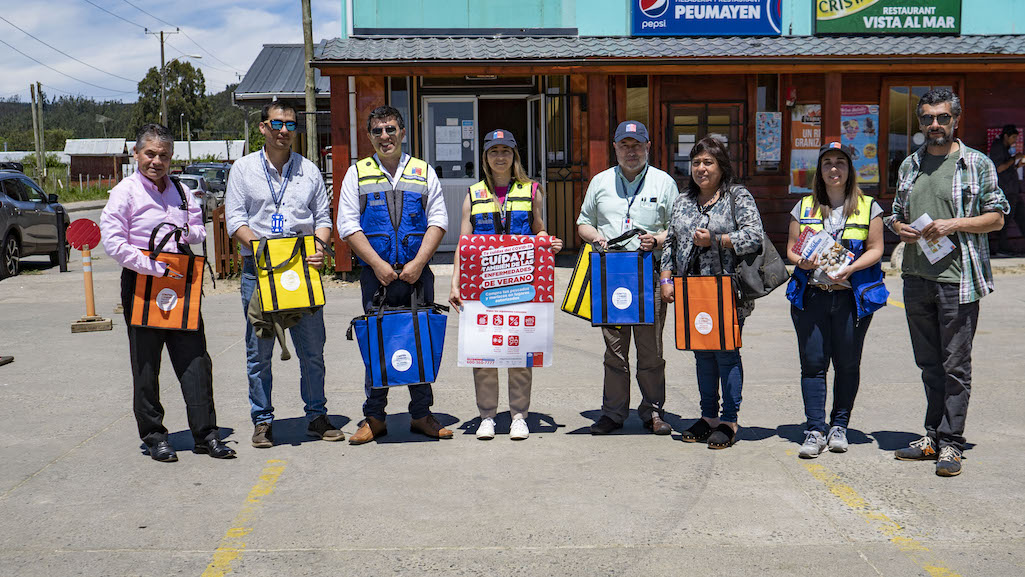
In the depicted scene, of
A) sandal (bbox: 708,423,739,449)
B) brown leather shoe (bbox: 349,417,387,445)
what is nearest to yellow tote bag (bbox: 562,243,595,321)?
sandal (bbox: 708,423,739,449)

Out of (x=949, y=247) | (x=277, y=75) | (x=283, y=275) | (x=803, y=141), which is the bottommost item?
(x=283, y=275)

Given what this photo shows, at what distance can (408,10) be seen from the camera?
14609 millimetres

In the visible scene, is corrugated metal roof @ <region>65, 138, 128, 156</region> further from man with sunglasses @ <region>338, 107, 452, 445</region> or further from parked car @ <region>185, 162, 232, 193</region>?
man with sunglasses @ <region>338, 107, 452, 445</region>

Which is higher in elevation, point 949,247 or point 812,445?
point 949,247

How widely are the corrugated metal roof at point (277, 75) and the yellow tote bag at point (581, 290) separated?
16.4 metres

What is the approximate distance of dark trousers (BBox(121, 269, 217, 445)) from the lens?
5617 millimetres

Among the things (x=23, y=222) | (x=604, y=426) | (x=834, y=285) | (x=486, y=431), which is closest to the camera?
(x=834, y=285)

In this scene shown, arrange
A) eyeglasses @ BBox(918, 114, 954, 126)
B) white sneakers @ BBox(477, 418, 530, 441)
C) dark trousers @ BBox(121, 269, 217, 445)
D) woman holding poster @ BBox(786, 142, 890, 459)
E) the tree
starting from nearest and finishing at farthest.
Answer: eyeglasses @ BBox(918, 114, 954, 126) → woman holding poster @ BBox(786, 142, 890, 459) → dark trousers @ BBox(121, 269, 217, 445) → white sneakers @ BBox(477, 418, 530, 441) → the tree

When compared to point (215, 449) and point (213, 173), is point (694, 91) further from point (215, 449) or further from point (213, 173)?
point (213, 173)

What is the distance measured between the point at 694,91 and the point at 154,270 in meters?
11.3

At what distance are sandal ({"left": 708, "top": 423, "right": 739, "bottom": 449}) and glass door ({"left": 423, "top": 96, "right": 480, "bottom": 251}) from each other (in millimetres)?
9658

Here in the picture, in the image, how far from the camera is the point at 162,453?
5.55 m

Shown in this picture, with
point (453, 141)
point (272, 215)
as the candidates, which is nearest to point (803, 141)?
point (453, 141)

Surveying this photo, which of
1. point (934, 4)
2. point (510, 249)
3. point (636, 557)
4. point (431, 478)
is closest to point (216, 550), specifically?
point (431, 478)
